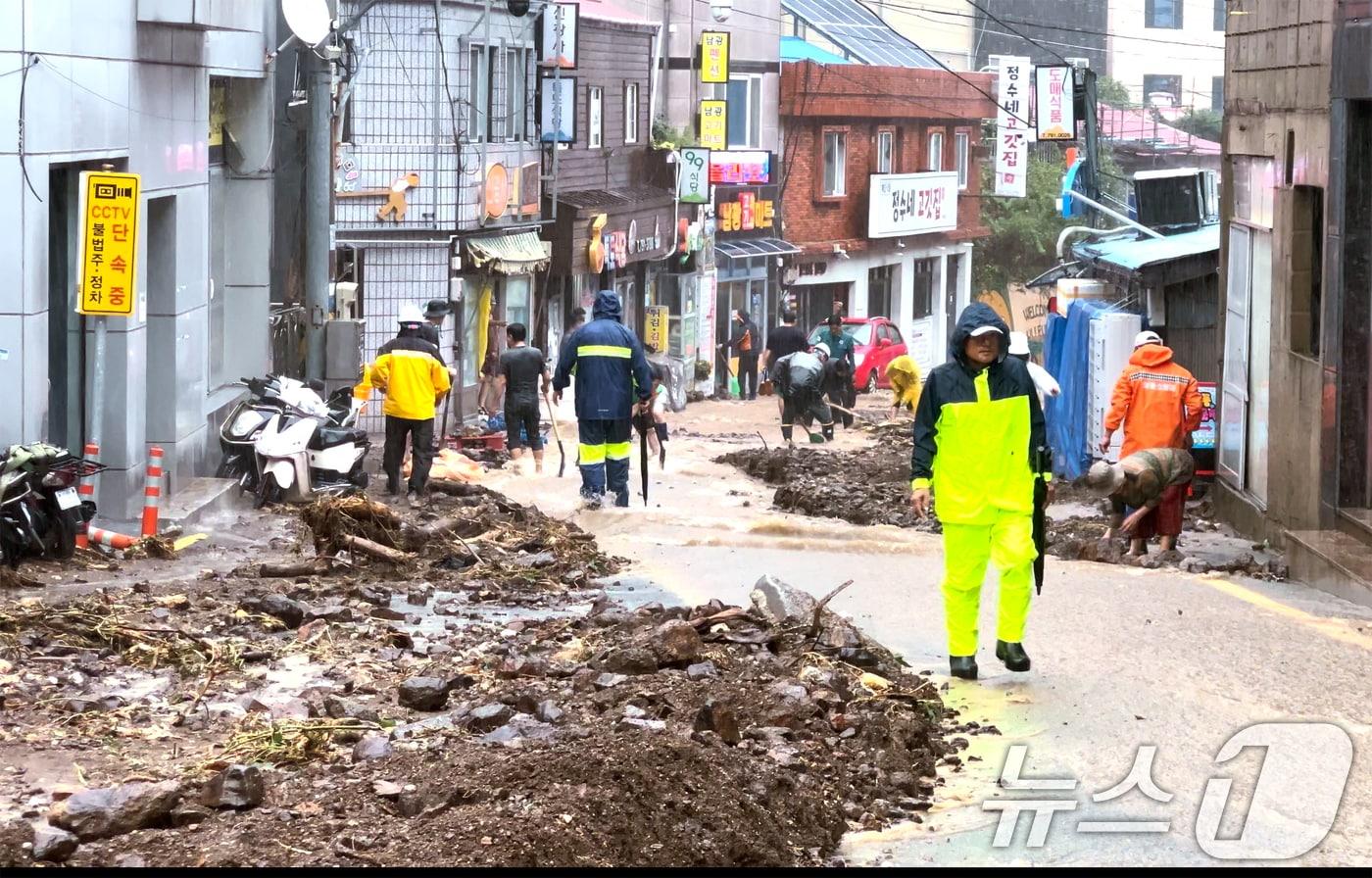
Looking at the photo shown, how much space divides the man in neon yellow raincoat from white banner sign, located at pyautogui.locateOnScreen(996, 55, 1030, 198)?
33394mm

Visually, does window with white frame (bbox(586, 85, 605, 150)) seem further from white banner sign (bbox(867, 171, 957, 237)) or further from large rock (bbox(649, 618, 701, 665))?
large rock (bbox(649, 618, 701, 665))

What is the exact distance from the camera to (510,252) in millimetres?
27953

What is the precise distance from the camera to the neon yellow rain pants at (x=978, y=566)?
8258 millimetres

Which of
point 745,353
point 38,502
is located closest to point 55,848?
point 38,502

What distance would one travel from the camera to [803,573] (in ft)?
39.1

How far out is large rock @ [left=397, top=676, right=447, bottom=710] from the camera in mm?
7824

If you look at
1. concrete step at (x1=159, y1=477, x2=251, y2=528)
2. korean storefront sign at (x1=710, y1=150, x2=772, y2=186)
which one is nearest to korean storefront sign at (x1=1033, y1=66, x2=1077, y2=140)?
korean storefront sign at (x1=710, y1=150, x2=772, y2=186)

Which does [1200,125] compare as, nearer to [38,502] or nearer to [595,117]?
[595,117]

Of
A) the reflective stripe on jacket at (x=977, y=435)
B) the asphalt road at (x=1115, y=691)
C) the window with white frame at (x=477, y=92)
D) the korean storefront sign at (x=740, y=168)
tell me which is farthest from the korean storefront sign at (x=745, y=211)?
the reflective stripe on jacket at (x=977, y=435)

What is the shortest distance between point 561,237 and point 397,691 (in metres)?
23.3

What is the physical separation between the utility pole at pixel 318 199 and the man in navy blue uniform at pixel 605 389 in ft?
15.8

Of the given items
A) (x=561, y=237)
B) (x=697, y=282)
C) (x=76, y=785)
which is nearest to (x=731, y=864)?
(x=76, y=785)

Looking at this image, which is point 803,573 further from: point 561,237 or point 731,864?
point 561,237

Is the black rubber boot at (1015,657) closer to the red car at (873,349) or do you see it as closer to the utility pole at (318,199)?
the utility pole at (318,199)
